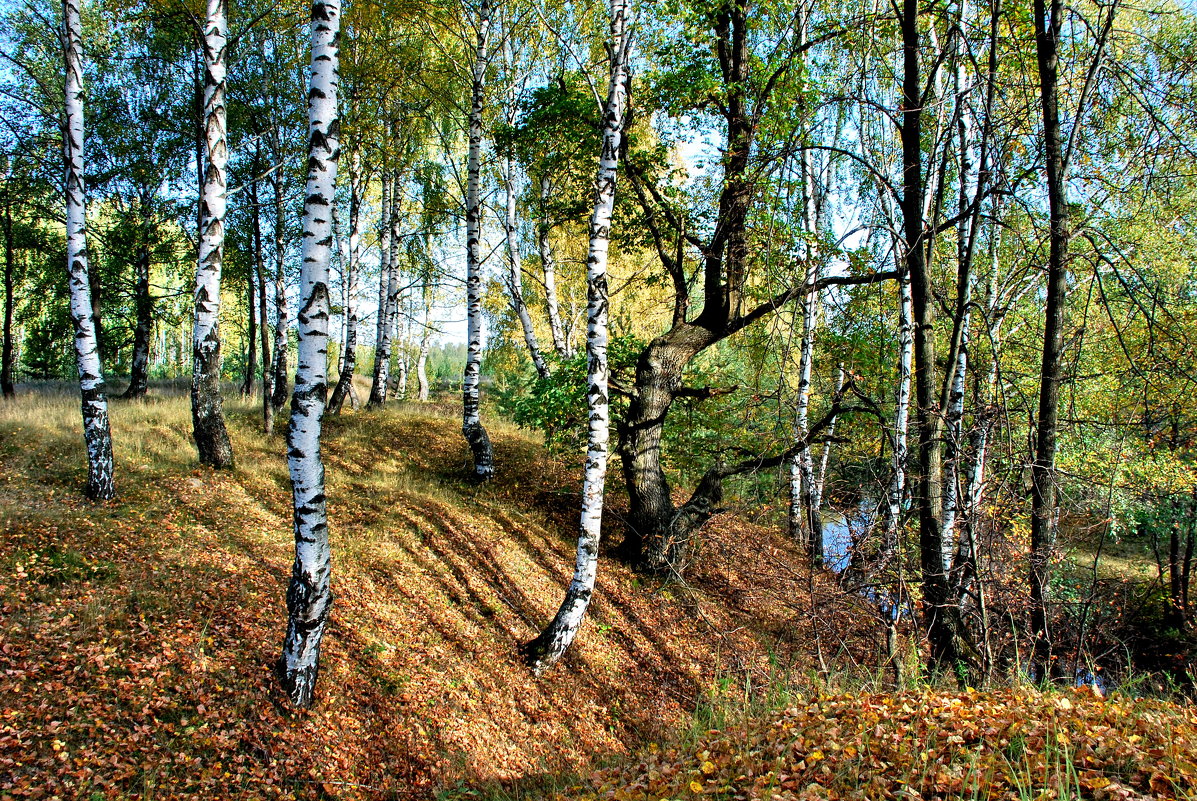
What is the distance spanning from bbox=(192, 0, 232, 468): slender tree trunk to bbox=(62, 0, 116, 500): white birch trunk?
1.24 meters

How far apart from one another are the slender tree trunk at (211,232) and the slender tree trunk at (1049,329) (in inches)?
379

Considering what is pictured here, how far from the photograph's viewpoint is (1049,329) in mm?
4191

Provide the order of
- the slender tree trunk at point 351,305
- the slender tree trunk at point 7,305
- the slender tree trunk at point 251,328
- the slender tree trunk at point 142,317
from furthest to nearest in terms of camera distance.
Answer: the slender tree trunk at point 142,317 → the slender tree trunk at point 351,305 → the slender tree trunk at point 251,328 → the slender tree trunk at point 7,305

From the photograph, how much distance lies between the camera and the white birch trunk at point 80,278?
7180 millimetres

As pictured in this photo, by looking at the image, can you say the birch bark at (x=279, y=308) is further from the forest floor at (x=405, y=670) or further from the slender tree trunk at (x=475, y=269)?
the slender tree trunk at (x=475, y=269)

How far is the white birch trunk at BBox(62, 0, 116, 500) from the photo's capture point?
7180 mm

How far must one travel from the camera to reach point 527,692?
262 inches

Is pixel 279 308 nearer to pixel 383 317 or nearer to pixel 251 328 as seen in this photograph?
pixel 251 328

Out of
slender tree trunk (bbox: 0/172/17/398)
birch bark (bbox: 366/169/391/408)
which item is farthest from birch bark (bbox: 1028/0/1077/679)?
slender tree trunk (bbox: 0/172/17/398)

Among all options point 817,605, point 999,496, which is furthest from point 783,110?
point 817,605

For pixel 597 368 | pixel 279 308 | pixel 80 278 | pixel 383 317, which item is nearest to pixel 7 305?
pixel 279 308

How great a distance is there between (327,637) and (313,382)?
3.06 meters

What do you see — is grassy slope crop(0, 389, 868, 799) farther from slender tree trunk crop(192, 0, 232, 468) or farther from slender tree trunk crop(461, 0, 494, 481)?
slender tree trunk crop(192, 0, 232, 468)

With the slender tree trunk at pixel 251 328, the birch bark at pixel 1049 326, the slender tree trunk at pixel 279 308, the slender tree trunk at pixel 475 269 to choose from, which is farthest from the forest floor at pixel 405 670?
the slender tree trunk at pixel 251 328
